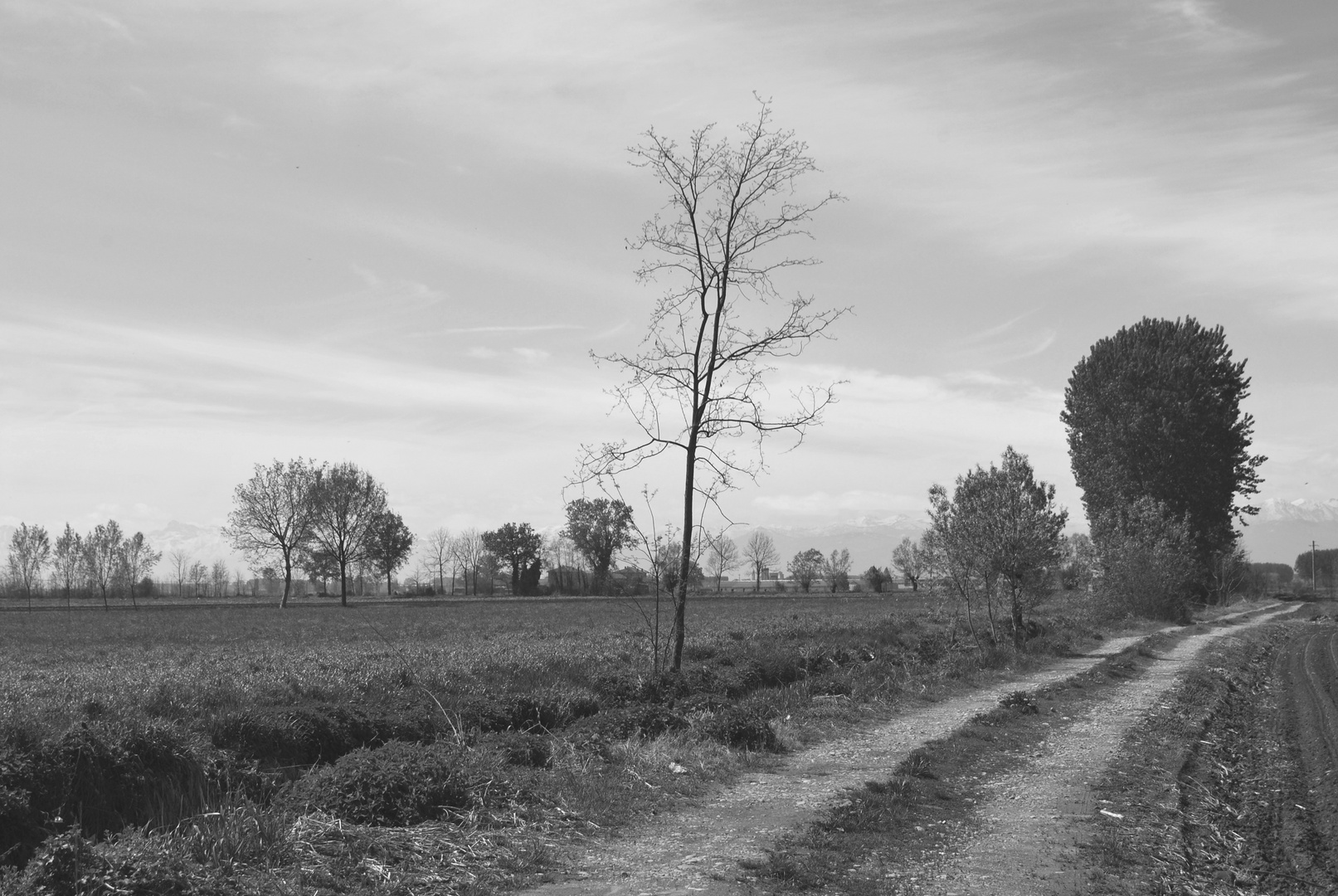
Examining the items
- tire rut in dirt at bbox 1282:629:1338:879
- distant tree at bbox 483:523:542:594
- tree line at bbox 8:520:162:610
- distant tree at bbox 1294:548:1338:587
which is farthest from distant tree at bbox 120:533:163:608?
distant tree at bbox 1294:548:1338:587

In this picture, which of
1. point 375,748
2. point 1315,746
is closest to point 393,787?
point 375,748

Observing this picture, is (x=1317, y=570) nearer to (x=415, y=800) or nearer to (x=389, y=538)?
(x=389, y=538)

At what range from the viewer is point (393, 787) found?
9148 millimetres

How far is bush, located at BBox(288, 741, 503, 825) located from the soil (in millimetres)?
1833

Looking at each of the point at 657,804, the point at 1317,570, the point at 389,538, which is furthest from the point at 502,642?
the point at 1317,570

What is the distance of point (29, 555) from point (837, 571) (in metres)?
104

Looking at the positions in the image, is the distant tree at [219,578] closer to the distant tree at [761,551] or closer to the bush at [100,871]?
the distant tree at [761,551]

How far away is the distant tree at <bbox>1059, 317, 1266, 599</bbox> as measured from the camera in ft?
177

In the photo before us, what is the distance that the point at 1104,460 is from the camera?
186ft

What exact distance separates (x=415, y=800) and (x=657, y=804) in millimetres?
2377

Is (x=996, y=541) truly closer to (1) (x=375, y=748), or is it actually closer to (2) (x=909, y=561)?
(1) (x=375, y=748)

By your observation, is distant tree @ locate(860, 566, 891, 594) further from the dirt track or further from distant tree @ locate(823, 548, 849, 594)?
the dirt track

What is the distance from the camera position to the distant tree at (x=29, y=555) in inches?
4178

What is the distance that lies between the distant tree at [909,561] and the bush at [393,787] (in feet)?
69.7
